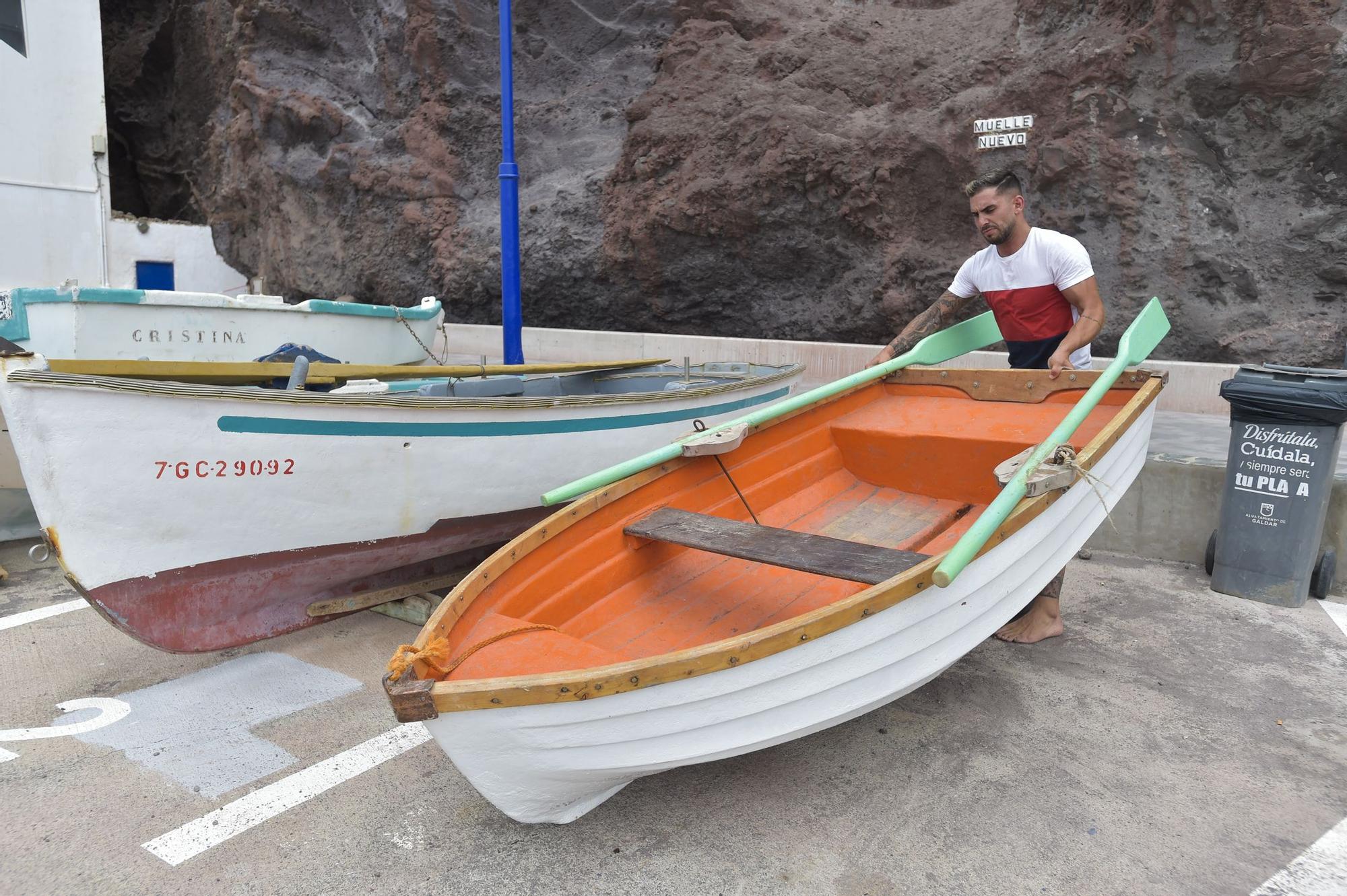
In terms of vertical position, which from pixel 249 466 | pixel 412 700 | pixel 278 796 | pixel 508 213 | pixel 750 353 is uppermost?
pixel 508 213

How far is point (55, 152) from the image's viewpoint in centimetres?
1312

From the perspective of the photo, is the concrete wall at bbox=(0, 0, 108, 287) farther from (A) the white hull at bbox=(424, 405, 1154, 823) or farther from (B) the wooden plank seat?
(A) the white hull at bbox=(424, 405, 1154, 823)

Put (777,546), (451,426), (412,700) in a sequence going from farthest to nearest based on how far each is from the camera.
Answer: (451,426) < (777,546) < (412,700)

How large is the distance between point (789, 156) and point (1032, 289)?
19.6ft

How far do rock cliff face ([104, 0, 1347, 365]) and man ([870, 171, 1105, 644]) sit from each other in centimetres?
466

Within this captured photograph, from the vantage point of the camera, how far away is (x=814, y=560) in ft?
9.04

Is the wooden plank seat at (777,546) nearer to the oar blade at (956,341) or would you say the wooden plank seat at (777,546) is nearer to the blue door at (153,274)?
the oar blade at (956,341)

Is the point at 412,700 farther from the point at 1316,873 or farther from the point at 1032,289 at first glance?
the point at 1032,289

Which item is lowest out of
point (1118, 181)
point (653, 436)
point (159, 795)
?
point (159, 795)

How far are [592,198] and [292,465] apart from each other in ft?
28.3

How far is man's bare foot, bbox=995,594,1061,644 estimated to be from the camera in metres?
3.85

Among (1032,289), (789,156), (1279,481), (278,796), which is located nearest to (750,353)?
(789,156)

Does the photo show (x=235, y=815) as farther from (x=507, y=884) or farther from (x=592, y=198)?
(x=592, y=198)

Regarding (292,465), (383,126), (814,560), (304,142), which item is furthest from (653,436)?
(304,142)
